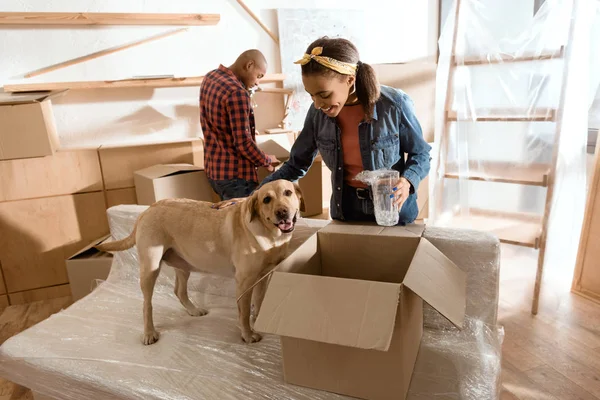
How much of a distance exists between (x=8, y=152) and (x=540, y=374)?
10.1 feet

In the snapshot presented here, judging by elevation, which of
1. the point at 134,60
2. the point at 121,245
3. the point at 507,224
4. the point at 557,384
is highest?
the point at 134,60

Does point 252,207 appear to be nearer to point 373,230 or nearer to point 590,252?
point 373,230

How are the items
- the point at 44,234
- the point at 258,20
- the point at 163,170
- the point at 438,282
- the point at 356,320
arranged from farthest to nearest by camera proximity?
the point at 258,20 → the point at 44,234 → the point at 163,170 → the point at 438,282 → the point at 356,320

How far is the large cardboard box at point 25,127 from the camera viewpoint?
7.88ft

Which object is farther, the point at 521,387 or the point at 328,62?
the point at 521,387

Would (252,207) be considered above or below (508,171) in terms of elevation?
above

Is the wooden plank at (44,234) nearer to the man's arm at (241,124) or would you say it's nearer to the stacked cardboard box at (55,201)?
the stacked cardboard box at (55,201)

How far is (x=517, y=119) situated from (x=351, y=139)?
1370 mm

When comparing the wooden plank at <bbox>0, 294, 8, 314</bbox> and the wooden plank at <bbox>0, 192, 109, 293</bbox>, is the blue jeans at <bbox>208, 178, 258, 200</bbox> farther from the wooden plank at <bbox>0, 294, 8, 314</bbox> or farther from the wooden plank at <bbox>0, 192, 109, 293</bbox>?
the wooden plank at <bbox>0, 294, 8, 314</bbox>

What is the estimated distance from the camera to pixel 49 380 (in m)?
1.34

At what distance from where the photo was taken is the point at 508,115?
2354 mm

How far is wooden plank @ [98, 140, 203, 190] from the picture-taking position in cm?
Answer: 272

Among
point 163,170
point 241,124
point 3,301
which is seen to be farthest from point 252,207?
point 3,301

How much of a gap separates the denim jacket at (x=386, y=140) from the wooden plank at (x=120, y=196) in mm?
1650
